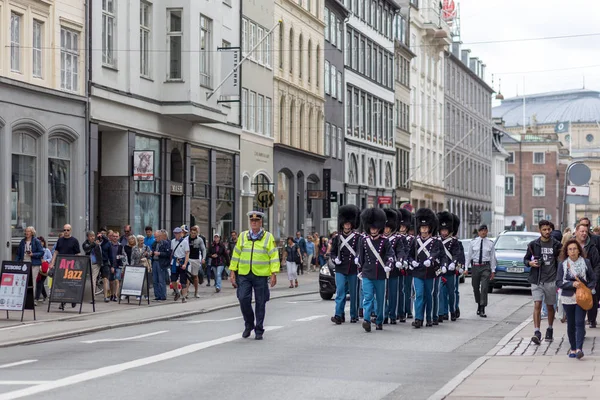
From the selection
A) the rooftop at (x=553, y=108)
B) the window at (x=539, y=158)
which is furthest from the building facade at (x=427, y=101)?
the rooftop at (x=553, y=108)

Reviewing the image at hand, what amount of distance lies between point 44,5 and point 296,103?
83.9 ft

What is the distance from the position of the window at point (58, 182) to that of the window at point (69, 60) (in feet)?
4.83

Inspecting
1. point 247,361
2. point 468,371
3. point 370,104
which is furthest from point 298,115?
point 468,371

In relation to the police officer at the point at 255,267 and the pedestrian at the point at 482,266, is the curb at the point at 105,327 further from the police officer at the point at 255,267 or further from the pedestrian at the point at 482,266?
the pedestrian at the point at 482,266

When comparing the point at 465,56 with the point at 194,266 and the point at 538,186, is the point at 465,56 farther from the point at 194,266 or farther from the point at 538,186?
the point at 194,266

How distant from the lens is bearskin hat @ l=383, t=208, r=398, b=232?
2145cm

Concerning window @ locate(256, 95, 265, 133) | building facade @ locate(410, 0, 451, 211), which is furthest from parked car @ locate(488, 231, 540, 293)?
building facade @ locate(410, 0, 451, 211)

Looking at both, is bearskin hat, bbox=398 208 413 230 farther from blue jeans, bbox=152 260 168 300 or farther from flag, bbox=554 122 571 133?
flag, bbox=554 122 571 133

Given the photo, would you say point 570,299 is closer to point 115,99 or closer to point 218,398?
point 218,398

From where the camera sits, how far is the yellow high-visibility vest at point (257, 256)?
1773 centimetres

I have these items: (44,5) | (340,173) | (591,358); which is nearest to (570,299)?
(591,358)

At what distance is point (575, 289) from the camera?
15492 mm

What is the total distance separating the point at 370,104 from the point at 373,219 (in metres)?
51.6

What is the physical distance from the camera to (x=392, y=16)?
7762 centimetres
